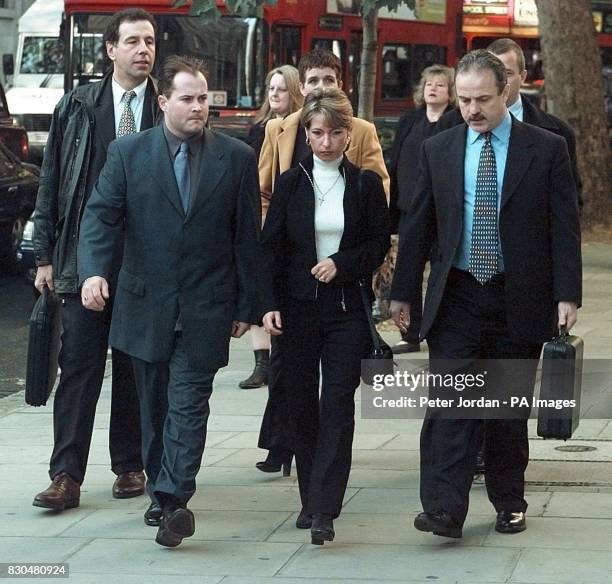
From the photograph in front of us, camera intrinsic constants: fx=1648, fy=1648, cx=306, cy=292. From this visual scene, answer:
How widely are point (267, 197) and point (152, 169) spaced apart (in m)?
1.80

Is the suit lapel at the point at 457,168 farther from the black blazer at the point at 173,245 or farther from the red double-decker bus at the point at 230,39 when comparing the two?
the red double-decker bus at the point at 230,39

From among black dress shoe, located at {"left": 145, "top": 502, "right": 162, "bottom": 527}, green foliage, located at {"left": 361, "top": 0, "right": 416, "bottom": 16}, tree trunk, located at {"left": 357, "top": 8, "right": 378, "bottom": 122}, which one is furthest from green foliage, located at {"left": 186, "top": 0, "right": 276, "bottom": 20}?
black dress shoe, located at {"left": 145, "top": 502, "right": 162, "bottom": 527}

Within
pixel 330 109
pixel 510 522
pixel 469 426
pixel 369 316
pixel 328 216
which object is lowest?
pixel 510 522

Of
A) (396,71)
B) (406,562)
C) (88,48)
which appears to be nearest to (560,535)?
(406,562)

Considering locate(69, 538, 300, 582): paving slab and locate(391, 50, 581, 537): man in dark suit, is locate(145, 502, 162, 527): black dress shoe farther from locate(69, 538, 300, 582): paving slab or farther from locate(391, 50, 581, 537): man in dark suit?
locate(391, 50, 581, 537): man in dark suit

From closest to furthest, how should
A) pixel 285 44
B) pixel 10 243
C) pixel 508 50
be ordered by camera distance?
pixel 508 50, pixel 10 243, pixel 285 44

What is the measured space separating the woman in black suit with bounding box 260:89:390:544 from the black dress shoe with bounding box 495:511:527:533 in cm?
60

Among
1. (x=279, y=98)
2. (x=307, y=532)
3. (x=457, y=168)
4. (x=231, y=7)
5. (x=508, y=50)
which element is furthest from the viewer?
(x=231, y=7)

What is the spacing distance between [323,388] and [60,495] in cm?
121

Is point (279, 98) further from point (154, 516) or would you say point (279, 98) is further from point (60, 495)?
point (154, 516)

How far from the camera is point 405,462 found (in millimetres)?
7422

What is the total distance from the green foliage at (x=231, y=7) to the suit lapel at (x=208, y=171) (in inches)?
307

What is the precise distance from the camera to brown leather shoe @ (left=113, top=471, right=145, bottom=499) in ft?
22.2

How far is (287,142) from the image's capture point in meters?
7.12
